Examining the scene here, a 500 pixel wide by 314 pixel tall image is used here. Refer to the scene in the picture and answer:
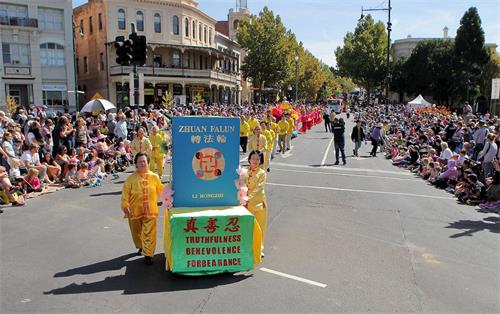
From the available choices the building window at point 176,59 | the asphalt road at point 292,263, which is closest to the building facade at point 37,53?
the building window at point 176,59

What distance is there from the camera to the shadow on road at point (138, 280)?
5.88 metres

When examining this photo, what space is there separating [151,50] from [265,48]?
1652 centimetres

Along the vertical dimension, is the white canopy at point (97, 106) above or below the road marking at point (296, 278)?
above

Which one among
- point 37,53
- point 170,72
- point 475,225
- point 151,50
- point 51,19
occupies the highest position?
point 51,19

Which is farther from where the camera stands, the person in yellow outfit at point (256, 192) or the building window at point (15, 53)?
the building window at point (15, 53)

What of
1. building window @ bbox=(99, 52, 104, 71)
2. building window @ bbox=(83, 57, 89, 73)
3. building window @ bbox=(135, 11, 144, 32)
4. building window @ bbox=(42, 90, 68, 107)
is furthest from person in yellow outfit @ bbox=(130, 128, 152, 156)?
building window @ bbox=(83, 57, 89, 73)

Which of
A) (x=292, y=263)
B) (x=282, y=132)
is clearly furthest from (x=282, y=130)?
(x=292, y=263)

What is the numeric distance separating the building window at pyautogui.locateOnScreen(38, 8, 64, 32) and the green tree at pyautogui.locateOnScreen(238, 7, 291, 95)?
81.0 ft

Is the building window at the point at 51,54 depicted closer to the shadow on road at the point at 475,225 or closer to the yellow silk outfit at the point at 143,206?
the yellow silk outfit at the point at 143,206

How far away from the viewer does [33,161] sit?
42.1 ft

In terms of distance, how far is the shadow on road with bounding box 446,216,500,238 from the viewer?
9086 millimetres

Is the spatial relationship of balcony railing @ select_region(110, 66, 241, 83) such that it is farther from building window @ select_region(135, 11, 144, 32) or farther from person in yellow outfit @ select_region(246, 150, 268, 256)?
person in yellow outfit @ select_region(246, 150, 268, 256)

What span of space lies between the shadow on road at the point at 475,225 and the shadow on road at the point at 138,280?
5187 mm

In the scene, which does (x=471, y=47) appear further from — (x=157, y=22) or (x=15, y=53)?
(x=15, y=53)
